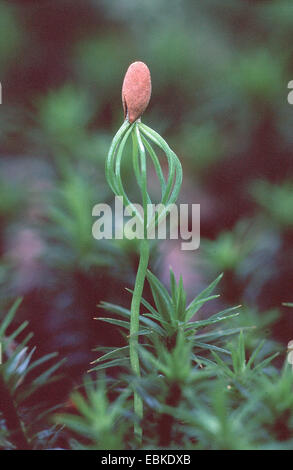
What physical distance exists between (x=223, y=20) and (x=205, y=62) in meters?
0.17

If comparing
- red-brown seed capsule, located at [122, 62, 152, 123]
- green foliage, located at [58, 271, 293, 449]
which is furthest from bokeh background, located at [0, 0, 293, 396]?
red-brown seed capsule, located at [122, 62, 152, 123]

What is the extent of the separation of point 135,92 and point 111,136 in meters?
0.59

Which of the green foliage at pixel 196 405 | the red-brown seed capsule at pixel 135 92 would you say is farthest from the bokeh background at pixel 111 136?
the red-brown seed capsule at pixel 135 92

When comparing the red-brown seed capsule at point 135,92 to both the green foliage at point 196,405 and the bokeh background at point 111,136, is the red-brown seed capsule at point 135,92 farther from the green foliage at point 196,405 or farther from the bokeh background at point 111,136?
the bokeh background at point 111,136

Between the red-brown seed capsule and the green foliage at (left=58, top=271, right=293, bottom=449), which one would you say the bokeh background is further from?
the red-brown seed capsule

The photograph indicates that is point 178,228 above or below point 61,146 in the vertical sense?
below

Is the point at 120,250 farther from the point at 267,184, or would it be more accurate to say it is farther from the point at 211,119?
the point at 211,119

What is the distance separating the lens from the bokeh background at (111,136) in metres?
0.66

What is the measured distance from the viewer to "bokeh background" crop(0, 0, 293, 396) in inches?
26.0

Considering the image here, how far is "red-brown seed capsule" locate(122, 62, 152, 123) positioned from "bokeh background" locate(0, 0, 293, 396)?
0.27 meters

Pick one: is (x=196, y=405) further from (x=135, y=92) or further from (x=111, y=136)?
(x=111, y=136)

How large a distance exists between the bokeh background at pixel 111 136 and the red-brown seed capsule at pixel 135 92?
270 mm

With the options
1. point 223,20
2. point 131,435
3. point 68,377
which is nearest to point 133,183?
point 68,377

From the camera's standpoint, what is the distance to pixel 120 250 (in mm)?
673
